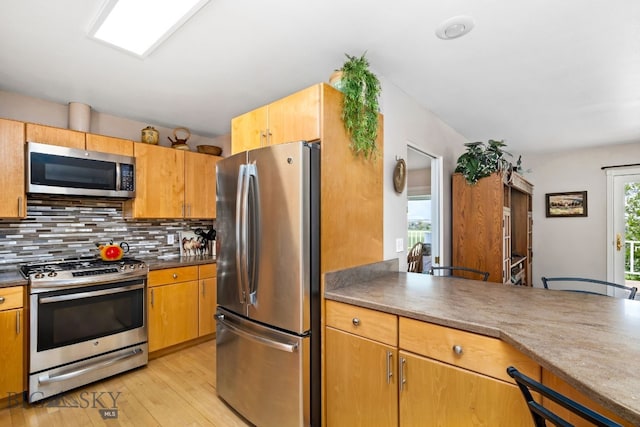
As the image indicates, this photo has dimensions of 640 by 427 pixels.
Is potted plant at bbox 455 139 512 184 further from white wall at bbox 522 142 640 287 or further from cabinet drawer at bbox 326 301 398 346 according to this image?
white wall at bbox 522 142 640 287

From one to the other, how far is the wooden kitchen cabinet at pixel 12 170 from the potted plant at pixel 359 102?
8.48ft

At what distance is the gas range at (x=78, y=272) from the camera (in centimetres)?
229

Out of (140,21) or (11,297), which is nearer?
(140,21)

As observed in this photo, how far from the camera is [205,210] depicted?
3738 mm

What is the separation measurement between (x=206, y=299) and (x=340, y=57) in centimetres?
273

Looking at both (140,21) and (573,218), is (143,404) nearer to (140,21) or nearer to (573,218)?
(140,21)

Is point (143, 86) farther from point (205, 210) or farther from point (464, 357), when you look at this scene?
point (464, 357)

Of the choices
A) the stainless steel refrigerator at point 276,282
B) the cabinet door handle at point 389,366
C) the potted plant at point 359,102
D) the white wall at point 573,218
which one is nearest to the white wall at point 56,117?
the stainless steel refrigerator at point 276,282

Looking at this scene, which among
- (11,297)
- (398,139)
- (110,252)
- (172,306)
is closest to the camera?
(11,297)

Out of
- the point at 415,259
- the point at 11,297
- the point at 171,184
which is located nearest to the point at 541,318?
the point at 415,259

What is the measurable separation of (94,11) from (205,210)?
2.33m

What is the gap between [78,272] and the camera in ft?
8.04

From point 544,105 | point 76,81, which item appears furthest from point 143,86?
point 544,105

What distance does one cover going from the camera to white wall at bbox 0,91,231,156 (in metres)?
2.73
